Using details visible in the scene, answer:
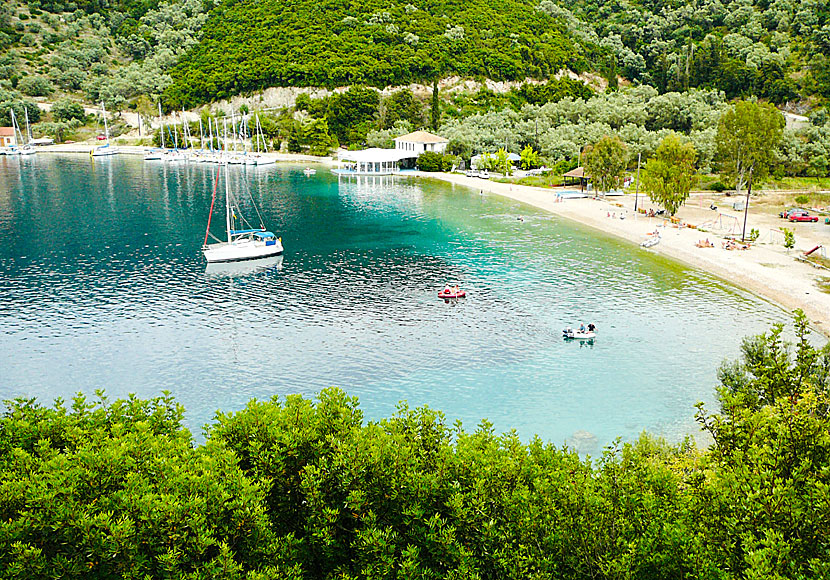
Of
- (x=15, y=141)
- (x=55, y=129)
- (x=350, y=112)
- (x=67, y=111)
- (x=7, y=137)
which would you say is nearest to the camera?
(x=350, y=112)

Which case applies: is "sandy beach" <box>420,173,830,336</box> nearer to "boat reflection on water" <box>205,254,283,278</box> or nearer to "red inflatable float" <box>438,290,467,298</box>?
"red inflatable float" <box>438,290,467,298</box>

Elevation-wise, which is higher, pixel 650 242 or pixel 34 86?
pixel 34 86

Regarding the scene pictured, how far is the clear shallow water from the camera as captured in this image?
32188mm

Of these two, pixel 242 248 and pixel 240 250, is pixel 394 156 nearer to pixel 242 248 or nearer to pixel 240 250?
pixel 242 248

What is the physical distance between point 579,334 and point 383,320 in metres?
11.6

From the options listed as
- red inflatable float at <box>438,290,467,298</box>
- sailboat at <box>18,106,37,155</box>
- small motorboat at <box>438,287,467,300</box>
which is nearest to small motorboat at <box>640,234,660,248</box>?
small motorboat at <box>438,287,467,300</box>

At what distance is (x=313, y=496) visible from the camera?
12.9m

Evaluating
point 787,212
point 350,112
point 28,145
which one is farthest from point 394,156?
point 28,145

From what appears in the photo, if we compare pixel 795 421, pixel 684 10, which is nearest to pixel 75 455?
pixel 795 421

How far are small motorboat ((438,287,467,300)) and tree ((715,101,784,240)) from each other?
50.3 metres

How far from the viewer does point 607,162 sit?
8419 cm

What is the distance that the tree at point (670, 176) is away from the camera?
71688 mm

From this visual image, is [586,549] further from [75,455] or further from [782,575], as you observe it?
[75,455]

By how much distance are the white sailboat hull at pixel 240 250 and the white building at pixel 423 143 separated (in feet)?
216
